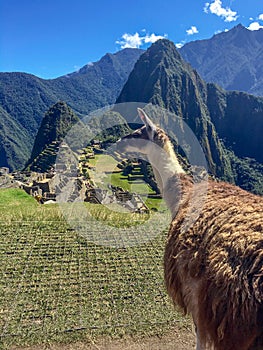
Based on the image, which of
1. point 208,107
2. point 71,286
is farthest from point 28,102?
point 71,286

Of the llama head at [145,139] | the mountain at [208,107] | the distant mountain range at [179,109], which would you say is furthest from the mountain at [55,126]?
the llama head at [145,139]

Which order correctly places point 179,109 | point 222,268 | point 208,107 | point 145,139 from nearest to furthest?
point 222,268
point 145,139
point 179,109
point 208,107

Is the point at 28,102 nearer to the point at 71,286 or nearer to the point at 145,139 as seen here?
the point at 71,286

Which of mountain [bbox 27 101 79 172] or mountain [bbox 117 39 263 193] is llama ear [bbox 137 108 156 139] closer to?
mountain [bbox 27 101 79 172]

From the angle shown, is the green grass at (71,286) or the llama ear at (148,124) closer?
the llama ear at (148,124)

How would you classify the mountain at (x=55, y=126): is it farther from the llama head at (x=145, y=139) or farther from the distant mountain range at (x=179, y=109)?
the llama head at (x=145, y=139)

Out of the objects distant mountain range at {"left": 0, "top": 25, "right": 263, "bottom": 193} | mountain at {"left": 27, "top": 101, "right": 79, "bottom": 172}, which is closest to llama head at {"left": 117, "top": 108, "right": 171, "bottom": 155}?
mountain at {"left": 27, "top": 101, "right": 79, "bottom": 172}

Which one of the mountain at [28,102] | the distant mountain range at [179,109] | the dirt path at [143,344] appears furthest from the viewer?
the mountain at [28,102]
